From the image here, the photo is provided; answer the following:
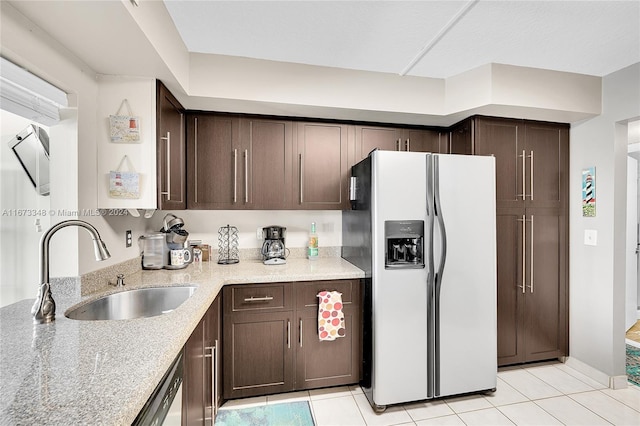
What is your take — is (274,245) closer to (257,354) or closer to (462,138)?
(257,354)

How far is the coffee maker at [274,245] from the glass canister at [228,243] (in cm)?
27

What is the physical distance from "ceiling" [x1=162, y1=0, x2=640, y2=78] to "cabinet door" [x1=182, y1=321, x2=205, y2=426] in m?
1.67

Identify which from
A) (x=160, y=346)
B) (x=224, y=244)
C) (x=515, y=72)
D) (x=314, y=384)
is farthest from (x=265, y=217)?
(x=515, y=72)

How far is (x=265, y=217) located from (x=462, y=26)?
6.55ft

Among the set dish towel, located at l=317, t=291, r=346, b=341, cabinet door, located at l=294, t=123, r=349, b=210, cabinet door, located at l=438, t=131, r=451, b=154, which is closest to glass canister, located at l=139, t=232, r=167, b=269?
cabinet door, located at l=294, t=123, r=349, b=210

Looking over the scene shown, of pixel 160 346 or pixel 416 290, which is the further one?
pixel 416 290

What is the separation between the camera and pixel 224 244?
2.67 meters

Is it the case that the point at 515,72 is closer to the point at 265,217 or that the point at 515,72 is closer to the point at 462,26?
the point at 462,26

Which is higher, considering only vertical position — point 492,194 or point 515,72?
point 515,72

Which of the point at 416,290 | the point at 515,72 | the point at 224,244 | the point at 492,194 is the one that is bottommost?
the point at 416,290

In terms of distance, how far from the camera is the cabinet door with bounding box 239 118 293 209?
244 cm

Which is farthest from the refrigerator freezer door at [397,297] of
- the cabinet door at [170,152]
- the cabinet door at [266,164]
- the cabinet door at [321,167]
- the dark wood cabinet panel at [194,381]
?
the cabinet door at [170,152]

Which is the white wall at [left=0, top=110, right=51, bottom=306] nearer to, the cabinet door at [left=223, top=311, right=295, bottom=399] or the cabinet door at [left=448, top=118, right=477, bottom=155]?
the cabinet door at [left=223, top=311, right=295, bottom=399]

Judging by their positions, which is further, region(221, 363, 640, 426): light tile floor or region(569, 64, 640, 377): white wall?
region(569, 64, 640, 377): white wall
